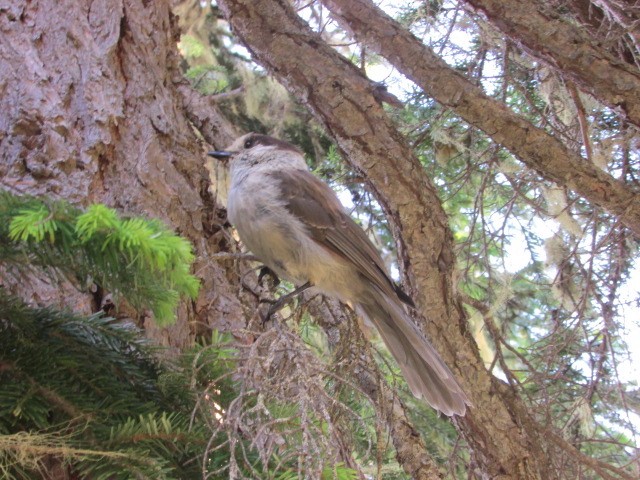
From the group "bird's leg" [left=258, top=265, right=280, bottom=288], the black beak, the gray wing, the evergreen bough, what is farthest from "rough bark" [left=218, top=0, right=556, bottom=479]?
the evergreen bough

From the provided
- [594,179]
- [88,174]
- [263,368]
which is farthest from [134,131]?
[594,179]

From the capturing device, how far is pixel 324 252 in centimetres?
351

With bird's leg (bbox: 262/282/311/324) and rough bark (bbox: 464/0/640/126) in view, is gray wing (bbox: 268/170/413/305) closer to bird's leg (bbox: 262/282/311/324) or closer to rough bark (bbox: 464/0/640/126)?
bird's leg (bbox: 262/282/311/324)

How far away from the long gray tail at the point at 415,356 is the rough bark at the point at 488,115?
99cm

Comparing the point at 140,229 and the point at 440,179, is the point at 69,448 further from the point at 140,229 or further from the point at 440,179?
the point at 440,179

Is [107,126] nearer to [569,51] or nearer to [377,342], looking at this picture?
[569,51]

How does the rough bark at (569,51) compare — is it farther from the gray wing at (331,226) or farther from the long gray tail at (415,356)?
the long gray tail at (415,356)

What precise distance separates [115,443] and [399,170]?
2.18m

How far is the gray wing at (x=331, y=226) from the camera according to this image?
138 inches

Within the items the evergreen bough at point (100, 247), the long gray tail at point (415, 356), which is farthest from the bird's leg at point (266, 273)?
the evergreen bough at point (100, 247)

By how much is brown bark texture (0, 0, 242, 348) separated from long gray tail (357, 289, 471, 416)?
80 cm

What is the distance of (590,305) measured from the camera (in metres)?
4.68

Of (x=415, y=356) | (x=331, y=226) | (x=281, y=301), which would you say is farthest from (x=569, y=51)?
(x=281, y=301)

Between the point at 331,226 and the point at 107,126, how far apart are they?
121 cm
